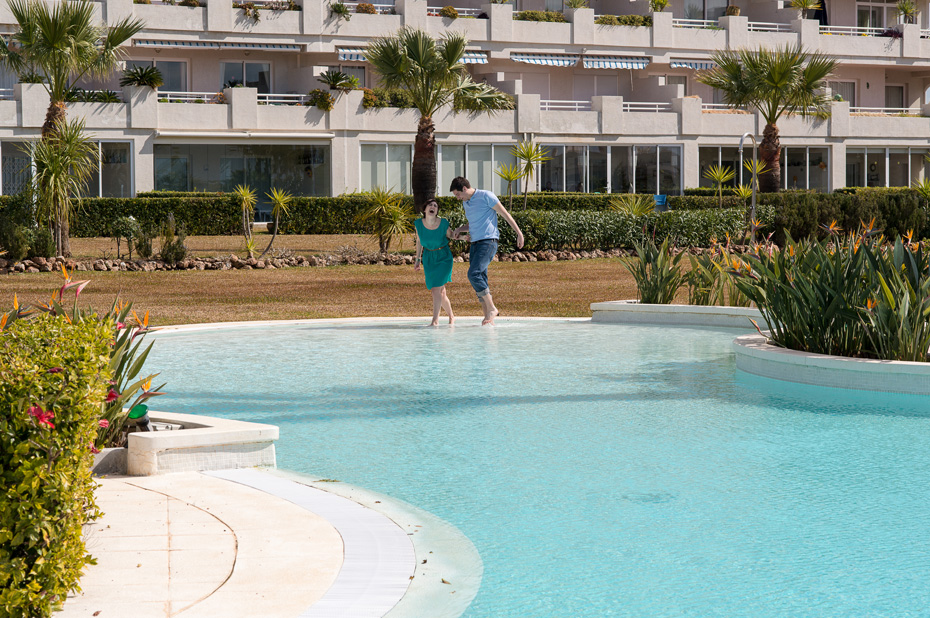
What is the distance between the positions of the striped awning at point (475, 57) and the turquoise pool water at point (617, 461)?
88.5 ft

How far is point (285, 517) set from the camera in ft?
15.4

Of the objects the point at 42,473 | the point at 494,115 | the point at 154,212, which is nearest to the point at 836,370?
the point at 42,473

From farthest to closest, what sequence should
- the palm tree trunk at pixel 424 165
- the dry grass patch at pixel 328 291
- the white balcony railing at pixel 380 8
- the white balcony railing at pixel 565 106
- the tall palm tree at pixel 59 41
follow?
1. the white balcony railing at pixel 565 106
2. the white balcony railing at pixel 380 8
3. the palm tree trunk at pixel 424 165
4. the tall palm tree at pixel 59 41
5. the dry grass patch at pixel 328 291

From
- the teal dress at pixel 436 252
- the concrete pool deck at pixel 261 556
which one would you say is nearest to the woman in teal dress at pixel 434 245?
the teal dress at pixel 436 252

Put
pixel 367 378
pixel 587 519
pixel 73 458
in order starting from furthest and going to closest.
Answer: pixel 367 378 < pixel 587 519 < pixel 73 458

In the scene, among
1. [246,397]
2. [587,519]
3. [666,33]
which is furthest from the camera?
[666,33]

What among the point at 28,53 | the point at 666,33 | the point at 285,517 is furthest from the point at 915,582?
the point at 666,33

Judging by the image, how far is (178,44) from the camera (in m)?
33.9

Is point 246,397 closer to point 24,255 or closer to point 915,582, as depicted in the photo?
point 915,582

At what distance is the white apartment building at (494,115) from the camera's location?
1303 inches

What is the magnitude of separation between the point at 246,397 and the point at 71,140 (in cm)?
1450

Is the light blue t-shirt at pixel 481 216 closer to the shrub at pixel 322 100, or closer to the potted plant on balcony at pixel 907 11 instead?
the shrub at pixel 322 100

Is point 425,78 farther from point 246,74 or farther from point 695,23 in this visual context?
point 695,23

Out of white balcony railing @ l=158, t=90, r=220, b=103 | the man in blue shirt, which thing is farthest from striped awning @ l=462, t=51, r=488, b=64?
the man in blue shirt
